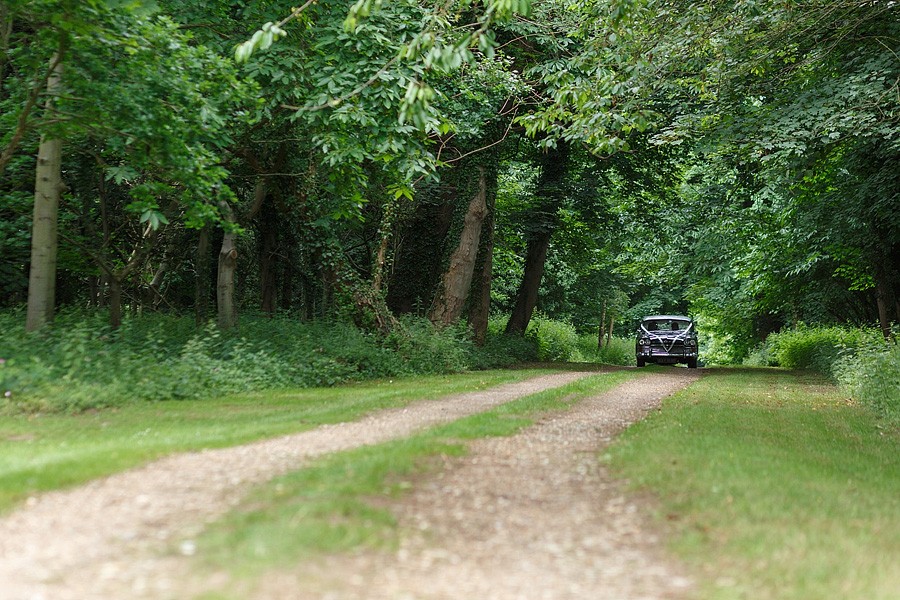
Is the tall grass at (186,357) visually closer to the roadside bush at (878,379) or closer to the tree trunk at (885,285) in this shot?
the roadside bush at (878,379)

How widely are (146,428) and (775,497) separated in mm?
6433

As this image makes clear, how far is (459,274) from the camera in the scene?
70.3 feet

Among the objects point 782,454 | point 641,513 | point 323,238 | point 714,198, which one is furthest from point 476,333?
point 641,513

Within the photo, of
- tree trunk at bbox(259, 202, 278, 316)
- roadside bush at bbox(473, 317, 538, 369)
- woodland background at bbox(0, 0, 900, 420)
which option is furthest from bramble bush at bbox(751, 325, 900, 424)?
tree trunk at bbox(259, 202, 278, 316)

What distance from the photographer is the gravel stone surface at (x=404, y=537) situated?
13.5ft

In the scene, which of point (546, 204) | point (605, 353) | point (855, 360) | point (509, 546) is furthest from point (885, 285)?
point (509, 546)

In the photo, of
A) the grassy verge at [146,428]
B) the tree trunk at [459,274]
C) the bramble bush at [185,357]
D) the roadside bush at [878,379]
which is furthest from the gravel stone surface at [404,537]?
the tree trunk at [459,274]

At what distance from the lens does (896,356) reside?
44.4 ft

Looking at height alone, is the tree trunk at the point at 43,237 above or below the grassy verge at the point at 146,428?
above

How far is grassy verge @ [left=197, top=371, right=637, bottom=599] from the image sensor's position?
4.33 metres

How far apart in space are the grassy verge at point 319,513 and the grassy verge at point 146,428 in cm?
160

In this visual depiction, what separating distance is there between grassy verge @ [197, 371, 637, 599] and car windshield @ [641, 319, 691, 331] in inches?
861

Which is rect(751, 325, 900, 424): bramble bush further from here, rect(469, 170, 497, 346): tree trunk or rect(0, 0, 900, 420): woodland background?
rect(469, 170, 497, 346): tree trunk

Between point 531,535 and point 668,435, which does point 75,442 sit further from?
point 668,435
